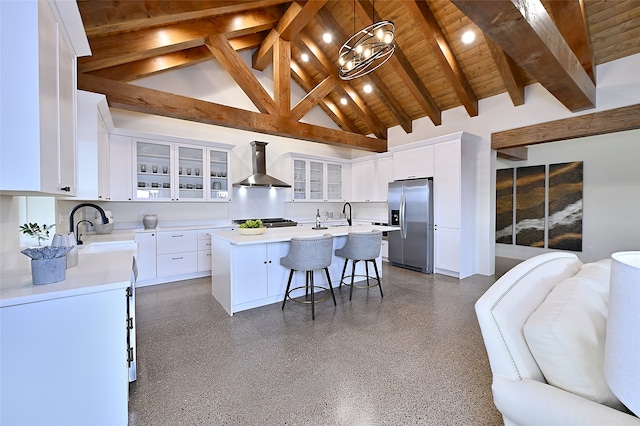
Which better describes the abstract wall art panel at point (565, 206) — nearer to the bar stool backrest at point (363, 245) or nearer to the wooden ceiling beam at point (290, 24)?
the bar stool backrest at point (363, 245)

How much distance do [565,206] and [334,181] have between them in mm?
4998

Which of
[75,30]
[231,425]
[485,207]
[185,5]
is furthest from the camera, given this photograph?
[485,207]

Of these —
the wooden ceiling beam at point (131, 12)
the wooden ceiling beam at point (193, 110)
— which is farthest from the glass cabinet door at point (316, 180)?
the wooden ceiling beam at point (131, 12)

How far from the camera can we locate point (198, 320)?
9.78 ft

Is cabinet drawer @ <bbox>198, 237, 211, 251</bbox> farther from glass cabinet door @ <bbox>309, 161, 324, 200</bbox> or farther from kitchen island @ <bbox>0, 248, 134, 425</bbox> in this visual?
kitchen island @ <bbox>0, 248, 134, 425</bbox>

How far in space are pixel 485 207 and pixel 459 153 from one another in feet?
3.77

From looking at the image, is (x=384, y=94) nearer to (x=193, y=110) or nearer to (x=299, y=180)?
(x=299, y=180)

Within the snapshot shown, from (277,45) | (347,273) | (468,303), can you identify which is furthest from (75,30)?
(468,303)

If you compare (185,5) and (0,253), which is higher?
(185,5)

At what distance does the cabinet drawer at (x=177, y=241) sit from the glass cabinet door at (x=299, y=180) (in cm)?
240

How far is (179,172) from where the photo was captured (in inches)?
186

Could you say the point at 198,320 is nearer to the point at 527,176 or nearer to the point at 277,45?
the point at 277,45

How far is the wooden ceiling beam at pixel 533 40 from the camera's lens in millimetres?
1874

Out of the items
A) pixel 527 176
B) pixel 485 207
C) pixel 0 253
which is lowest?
pixel 0 253
